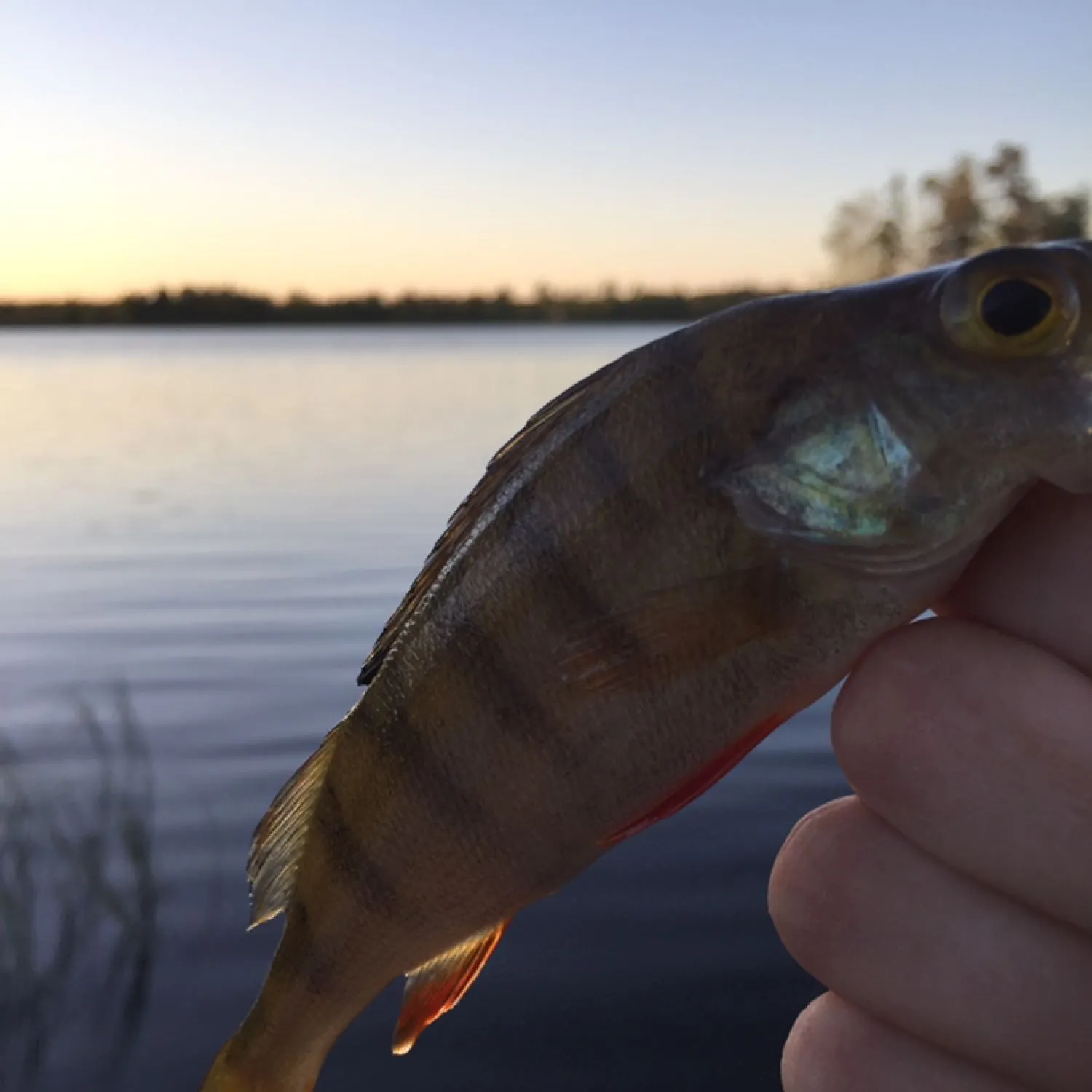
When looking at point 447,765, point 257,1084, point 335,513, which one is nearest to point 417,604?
point 447,765

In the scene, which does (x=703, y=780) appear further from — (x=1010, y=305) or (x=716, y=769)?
(x=1010, y=305)

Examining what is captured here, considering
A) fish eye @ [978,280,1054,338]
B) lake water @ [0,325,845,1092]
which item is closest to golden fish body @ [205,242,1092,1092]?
fish eye @ [978,280,1054,338]

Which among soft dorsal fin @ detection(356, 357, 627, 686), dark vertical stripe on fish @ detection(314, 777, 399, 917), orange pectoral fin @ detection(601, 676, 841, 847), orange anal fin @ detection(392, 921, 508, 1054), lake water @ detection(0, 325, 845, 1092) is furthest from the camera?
lake water @ detection(0, 325, 845, 1092)

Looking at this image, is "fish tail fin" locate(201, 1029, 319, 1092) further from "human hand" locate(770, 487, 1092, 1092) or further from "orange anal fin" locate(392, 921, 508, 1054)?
"human hand" locate(770, 487, 1092, 1092)

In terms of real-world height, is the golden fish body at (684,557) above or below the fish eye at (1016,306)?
below

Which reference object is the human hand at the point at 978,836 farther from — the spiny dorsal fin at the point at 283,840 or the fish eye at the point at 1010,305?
→ the spiny dorsal fin at the point at 283,840

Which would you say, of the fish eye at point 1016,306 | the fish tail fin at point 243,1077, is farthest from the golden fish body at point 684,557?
the fish tail fin at point 243,1077

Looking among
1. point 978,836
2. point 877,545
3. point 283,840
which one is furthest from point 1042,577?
point 283,840
